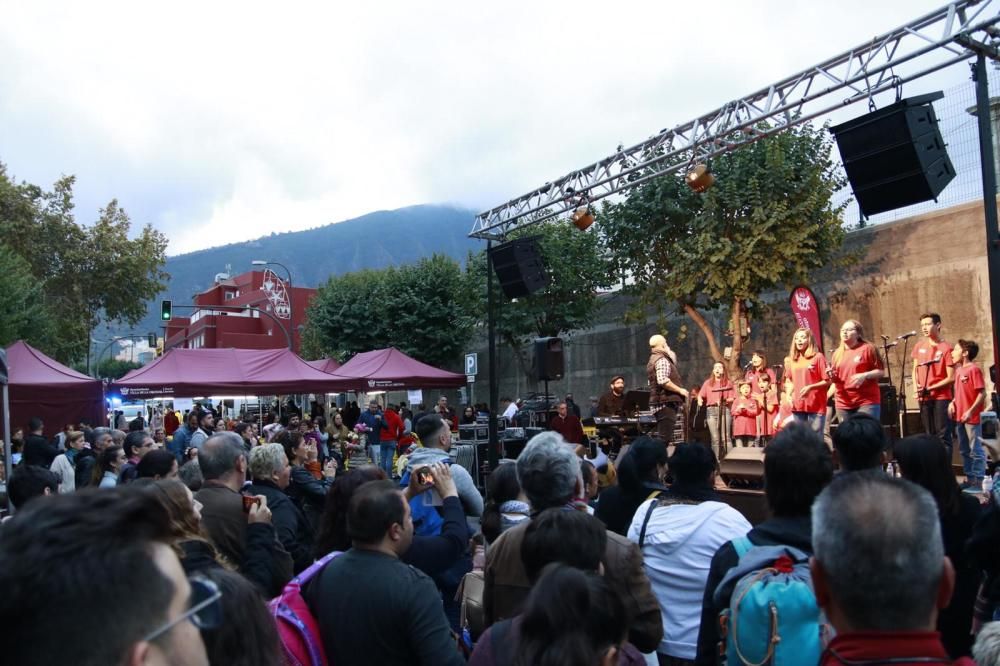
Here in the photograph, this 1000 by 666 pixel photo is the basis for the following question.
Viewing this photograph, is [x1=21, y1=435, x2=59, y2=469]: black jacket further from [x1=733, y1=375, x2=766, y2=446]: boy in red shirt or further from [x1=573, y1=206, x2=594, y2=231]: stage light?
[x1=733, y1=375, x2=766, y2=446]: boy in red shirt

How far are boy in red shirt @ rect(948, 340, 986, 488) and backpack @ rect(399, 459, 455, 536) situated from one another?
7032 millimetres

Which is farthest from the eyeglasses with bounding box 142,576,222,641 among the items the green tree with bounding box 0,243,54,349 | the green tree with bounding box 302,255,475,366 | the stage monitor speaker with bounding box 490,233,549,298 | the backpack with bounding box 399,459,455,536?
the green tree with bounding box 302,255,475,366

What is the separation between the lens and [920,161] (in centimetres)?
867

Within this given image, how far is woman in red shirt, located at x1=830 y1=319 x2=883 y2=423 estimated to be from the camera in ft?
28.5

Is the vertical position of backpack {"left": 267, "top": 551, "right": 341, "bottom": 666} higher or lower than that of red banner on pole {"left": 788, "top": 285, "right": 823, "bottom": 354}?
lower

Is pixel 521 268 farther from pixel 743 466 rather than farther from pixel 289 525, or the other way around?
pixel 289 525

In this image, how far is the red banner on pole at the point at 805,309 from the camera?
1355cm

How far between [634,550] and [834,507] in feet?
4.23

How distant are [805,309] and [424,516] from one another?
11154 millimetres

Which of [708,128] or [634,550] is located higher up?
[708,128]

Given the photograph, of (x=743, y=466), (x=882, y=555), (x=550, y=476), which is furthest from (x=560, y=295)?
(x=882, y=555)

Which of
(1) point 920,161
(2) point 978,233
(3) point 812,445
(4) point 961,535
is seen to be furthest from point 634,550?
(2) point 978,233

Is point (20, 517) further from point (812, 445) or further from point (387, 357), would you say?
point (387, 357)

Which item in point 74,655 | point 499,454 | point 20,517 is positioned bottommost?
point 499,454
